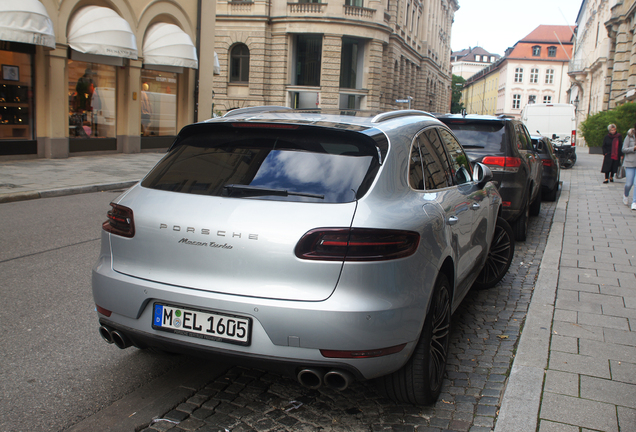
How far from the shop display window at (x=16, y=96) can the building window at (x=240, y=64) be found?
2709cm

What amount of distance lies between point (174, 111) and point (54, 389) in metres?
20.2

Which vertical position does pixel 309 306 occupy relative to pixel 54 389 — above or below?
above

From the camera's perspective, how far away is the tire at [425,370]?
303cm

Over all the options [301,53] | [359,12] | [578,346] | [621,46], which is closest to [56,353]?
[578,346]

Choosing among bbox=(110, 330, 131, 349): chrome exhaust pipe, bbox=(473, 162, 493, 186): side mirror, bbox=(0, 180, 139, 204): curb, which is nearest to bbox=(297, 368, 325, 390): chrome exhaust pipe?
bbox=(110, 330, 131, 349): chrome exhaust pipe

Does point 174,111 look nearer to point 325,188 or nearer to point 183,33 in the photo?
point 183,33

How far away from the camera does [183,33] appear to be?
2088 centimetres

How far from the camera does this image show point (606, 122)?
31156 millimetres

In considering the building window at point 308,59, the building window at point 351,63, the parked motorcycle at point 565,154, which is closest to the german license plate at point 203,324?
the parked motorcycle at point 565,154

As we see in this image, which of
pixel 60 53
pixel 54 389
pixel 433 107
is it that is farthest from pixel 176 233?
pixel 433 107

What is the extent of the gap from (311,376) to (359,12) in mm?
42417

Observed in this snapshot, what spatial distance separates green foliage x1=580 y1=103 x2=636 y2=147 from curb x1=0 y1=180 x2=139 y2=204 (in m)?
24.5

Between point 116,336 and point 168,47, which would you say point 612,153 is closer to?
point 168,47

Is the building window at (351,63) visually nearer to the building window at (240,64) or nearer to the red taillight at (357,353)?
the building window at (240,64)
